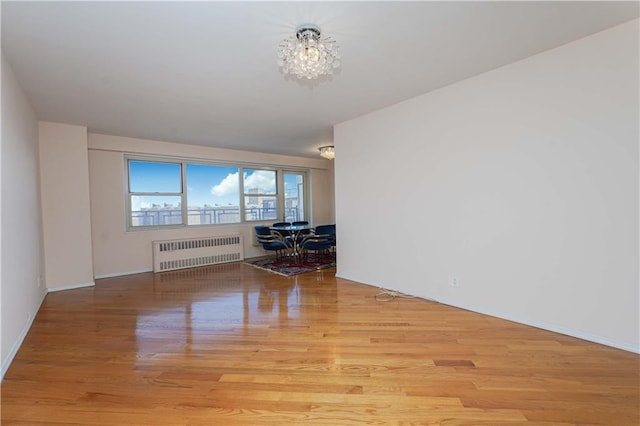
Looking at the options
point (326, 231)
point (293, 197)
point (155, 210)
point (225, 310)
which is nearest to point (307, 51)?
point (225, 310)

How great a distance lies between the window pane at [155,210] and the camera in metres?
5.68

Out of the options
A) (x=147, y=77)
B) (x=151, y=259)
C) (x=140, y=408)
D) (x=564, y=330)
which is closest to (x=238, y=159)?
(x=151, y=259)

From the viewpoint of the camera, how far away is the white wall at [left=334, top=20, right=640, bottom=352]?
236cm

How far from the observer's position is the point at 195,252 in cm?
607

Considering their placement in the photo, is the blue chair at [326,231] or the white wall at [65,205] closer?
the white wall at [65,205]

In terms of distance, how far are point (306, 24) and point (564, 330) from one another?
3.34 meters

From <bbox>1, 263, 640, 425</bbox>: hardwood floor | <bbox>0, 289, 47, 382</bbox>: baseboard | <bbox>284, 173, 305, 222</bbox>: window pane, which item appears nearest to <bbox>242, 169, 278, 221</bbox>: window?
<bbox>284, 173, 305, 222</bbox>: window pane

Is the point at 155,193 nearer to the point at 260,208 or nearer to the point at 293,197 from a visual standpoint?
the point at 260,208

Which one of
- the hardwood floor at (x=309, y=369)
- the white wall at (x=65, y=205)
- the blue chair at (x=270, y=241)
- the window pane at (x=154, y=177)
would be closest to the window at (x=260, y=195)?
the blue chair at (x=270, y=241)

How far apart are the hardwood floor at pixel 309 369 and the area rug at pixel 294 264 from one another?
1.85 m

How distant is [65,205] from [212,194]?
8.48 feet

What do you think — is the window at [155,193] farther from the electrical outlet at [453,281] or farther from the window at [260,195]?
the electrical outlet at [453,281]

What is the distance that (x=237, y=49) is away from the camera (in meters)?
2.45

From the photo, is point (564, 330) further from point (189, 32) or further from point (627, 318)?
point (189, 32)
